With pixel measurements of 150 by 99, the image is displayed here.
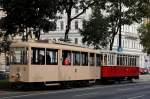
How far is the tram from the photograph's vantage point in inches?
1199

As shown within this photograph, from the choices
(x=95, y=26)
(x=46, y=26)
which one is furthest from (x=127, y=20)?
(x=46, y=26)

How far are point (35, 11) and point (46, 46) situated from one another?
9.27ft

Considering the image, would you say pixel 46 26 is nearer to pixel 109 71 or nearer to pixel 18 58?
pixel 18 58

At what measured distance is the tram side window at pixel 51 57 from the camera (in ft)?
105

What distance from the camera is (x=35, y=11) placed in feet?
109

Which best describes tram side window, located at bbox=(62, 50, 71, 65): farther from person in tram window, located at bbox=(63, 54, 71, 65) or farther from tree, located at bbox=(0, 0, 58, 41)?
tree, located at bbox=(0, 0, 58, 41)

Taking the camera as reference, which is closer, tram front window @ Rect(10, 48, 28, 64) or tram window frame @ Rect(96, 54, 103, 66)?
tram front window @ Rect(10, 48, 28, 64)

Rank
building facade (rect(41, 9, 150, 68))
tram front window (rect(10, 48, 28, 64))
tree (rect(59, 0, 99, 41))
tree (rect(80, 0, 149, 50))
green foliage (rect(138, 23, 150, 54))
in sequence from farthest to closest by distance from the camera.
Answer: building facade (rect(41, 9, 150, 68))
green foliage (rect(138, 23, 150, 54))
tree (rect(80, 0, 149, 50))
tree (rect(59, 0, 99, 41))
tram front window (rect(10, 48, 28, 64))

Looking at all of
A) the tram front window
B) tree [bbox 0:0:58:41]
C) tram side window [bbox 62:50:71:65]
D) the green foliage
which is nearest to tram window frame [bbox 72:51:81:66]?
tram side window [bbox 62:50:71:65]

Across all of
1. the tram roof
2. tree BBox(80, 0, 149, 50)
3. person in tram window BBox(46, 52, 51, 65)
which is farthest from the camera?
tree BBox(80, 0, 149, 50)

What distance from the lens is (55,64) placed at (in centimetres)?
3278

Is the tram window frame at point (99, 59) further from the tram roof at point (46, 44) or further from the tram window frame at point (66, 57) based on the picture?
the tram window frame at point (66, 57)

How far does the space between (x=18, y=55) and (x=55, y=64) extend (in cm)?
287

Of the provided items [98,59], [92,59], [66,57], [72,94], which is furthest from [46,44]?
[98,59]
